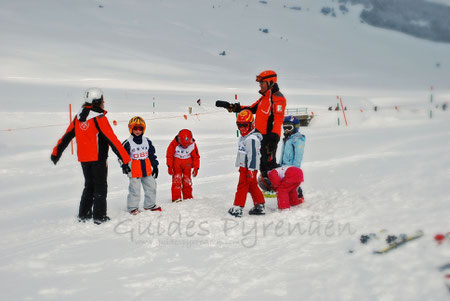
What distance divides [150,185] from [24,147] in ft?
31.8

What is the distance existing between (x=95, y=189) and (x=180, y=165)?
5.33 feet

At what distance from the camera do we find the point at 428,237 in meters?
3.38

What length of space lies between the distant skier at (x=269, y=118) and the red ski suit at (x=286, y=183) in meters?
0.16

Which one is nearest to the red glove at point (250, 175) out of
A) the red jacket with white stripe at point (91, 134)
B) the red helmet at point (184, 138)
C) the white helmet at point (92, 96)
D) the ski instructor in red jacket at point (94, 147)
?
the red helmet at point (184, 138)

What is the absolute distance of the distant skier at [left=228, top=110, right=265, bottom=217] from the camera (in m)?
5.36

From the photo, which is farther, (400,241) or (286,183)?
(286,183)

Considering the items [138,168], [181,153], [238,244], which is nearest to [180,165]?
[181,153]

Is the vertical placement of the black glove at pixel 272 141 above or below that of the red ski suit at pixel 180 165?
above

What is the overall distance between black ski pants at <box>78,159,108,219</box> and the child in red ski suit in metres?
1.36

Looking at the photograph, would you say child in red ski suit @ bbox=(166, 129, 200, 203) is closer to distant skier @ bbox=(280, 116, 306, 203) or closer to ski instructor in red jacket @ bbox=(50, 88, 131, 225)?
ski instructor in red jacket @ bbox=(50, 88, 131, 225)

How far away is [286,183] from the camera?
18.0ft

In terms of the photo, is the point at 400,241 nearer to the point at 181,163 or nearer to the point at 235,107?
the point at 235,107

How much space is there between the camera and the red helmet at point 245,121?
17.7 ft

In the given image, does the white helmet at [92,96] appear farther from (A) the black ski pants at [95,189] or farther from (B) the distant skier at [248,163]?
(B) the distant skier at [248,163]
